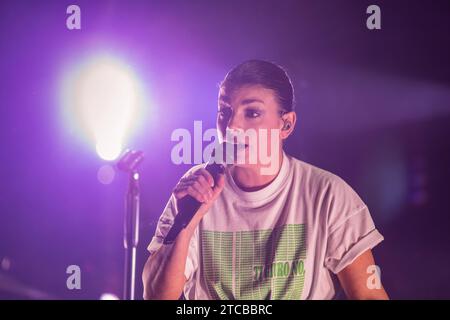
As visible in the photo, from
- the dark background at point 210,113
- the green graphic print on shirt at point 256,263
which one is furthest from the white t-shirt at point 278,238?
the dark background at point 210,113

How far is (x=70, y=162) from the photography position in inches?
85.9

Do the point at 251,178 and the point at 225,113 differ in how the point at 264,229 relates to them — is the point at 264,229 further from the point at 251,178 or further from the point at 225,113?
the point at 225,113

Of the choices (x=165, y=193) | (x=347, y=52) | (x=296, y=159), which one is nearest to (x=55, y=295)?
(x=165, y=193)

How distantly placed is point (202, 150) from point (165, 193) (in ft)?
0.79

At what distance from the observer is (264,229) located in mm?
2061

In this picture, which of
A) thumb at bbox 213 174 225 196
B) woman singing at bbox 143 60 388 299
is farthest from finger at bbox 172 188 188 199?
thumb at bbox 213 174 225 196

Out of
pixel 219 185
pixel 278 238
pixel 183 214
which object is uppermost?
pixel 219 185

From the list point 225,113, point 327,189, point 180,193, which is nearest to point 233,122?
point 225,113

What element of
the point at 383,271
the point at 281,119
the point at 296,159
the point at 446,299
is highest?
the point at 281,119

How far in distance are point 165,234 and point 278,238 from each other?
0.46 meters

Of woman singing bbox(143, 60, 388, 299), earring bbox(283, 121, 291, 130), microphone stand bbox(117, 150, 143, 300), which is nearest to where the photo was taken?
microphone stand bbox(117, 150, 143, 300)

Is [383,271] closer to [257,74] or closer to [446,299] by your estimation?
[446,299]

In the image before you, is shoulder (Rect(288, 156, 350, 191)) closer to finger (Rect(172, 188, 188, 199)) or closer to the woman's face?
the woman's face

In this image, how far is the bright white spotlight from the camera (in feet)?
7.16
